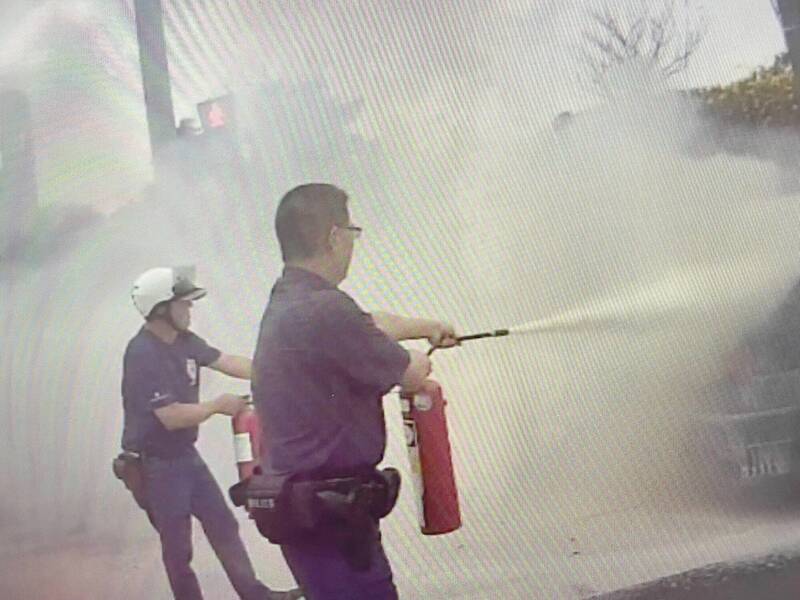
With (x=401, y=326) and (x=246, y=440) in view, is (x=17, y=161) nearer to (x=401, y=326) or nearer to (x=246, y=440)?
(x=246, y=440)

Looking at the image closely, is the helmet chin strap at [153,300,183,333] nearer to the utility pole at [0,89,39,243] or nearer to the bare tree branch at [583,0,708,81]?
the utility pole at [0,89,39,243]

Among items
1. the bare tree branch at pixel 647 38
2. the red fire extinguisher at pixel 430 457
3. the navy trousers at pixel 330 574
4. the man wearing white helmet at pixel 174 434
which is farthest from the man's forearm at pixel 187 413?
the bare tree branch at pixel 647 38

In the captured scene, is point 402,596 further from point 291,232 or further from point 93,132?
point 93,132

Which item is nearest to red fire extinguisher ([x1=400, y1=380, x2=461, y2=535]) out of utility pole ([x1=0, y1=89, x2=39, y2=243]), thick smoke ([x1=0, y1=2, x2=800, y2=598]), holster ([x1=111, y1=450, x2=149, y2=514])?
thick smoke ([x1=0, y1=2, x2=800, y2=598])

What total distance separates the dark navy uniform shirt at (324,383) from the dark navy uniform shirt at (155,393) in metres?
0.20

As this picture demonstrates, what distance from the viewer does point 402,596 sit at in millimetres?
3080

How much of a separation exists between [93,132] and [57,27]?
0.29 metres

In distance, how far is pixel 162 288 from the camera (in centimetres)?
297

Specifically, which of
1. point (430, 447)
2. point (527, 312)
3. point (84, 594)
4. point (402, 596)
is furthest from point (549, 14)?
point (84, 594)

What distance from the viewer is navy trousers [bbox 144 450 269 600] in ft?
9.59

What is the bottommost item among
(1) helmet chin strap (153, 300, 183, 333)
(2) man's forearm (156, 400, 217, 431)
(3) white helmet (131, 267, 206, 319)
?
(2) man's forearm (156, 400, 217, 431)

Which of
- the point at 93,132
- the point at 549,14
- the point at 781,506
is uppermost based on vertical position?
the point at 549,14

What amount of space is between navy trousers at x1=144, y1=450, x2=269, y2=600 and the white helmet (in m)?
0.38

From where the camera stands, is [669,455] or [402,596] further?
[669,455]
